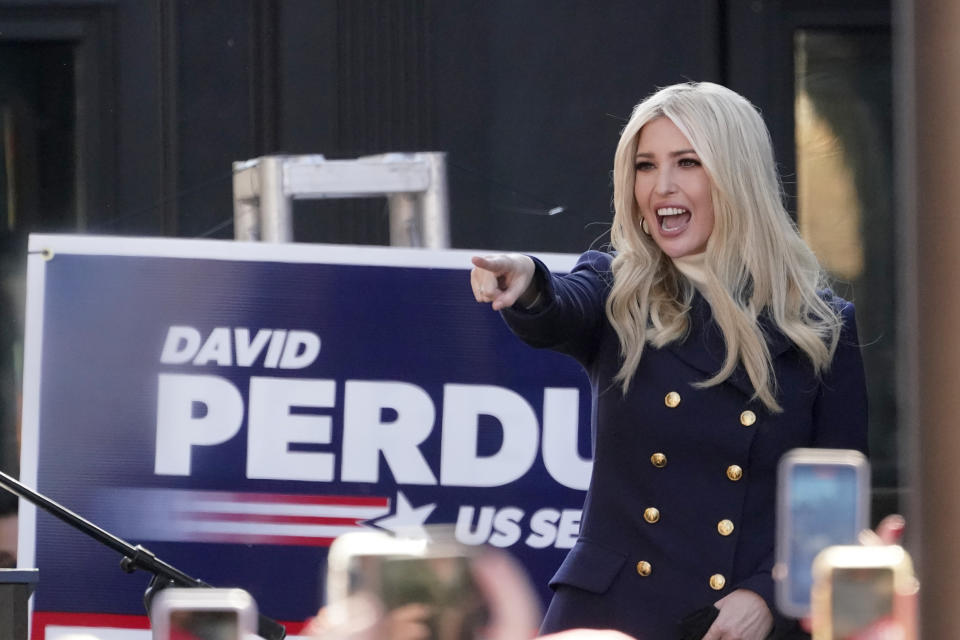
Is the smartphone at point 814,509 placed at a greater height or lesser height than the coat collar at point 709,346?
lesser

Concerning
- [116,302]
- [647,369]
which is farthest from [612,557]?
[116,302]

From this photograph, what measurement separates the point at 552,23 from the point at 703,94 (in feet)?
8.34

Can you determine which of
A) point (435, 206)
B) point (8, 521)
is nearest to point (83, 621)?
point (8, 521)

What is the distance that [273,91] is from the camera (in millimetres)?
5008

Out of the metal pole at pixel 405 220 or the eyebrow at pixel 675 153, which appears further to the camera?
the metal pole at pixel 405 220

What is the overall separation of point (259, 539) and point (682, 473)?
1.57 metres

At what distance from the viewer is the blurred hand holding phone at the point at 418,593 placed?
1.01 metres

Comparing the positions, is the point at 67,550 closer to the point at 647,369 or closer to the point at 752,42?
the point at 647,369

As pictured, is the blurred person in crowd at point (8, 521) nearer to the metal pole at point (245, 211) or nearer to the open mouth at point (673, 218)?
the metal pole at point (245, 211)

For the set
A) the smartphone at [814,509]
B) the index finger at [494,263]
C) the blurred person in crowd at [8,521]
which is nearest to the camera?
the smartphone at [814,509]

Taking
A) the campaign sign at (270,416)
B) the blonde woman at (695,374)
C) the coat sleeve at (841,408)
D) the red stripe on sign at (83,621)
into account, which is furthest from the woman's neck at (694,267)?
the red stripe on sign at (83,621)

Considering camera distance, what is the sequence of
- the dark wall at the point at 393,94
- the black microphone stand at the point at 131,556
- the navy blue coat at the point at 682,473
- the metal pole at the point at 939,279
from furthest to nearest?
the dark wall at the point at 393,94 → the black microphone stand at the point at 131,556 → the navy blue coat at the point at 682,473 → the metal pole at the point at 939,279

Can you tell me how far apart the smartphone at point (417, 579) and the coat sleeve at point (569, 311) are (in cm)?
135

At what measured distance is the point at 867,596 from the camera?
3.51 feet
